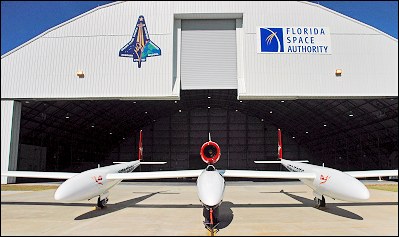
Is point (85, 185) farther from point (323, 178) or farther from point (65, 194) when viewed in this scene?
point (323, 178)

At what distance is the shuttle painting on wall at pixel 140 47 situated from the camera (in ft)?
86.0

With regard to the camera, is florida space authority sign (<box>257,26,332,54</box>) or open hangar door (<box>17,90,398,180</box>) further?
open hangar door (<box>17,90,398,180</box>)

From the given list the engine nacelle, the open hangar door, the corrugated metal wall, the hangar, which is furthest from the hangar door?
the engine nacelle

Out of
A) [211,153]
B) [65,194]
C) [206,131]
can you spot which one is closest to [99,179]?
[65,194]

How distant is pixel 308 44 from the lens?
26.2 meters

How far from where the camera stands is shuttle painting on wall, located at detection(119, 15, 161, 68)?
26.2 m

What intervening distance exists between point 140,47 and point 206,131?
102ft

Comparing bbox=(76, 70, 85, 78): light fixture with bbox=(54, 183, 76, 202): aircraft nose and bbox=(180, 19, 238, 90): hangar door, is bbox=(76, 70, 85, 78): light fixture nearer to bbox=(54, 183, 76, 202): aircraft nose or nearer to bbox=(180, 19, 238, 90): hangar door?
bbox=(180, 19, 238, 90): hangar door

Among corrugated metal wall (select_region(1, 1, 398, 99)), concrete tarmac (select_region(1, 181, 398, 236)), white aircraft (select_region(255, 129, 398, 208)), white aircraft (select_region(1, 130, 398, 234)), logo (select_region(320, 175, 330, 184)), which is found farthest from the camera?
corrugated metal wall (select_region(1, 1, 398, 99))

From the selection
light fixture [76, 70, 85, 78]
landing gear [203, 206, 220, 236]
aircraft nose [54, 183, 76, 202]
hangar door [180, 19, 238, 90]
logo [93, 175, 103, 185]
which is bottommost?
landing gear [203, 206, 220, 236]

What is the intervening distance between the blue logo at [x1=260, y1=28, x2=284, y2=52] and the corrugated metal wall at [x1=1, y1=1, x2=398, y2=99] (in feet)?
1.78

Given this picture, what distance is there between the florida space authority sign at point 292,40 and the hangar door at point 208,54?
2.61 metres

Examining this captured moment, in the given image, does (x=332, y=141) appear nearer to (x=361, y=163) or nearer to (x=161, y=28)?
(x=361, y=163)

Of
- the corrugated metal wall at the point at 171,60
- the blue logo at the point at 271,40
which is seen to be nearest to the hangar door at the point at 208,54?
the corrugated metal wall at the point at 171,60
